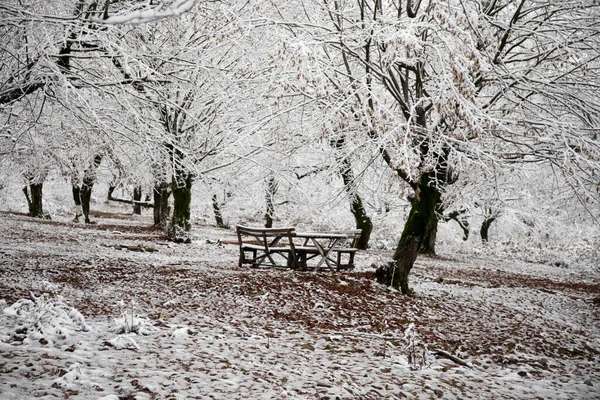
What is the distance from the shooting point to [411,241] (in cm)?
899

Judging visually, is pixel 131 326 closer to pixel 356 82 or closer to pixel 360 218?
→ pixel 356 82

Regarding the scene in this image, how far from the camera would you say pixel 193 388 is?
3.66 metres

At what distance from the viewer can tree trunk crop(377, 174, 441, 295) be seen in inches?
350

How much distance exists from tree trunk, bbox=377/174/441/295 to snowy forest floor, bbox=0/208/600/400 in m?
0.38

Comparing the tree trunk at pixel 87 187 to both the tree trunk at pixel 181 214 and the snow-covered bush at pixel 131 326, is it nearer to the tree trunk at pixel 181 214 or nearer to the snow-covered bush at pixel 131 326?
the tree trunk at pixel 181 214

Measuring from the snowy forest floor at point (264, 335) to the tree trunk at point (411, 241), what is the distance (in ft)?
1.23

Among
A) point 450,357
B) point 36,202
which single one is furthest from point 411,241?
point 36,202

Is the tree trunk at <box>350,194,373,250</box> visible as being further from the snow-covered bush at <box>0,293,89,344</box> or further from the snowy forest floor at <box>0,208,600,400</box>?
the snow-covered bush at <box>0,293,89,344</box>

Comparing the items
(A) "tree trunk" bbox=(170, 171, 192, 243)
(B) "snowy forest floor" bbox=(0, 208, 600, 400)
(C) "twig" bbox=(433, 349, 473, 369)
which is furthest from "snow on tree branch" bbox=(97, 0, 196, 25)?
(A) "tree trunk" bbox=(170, 171, 192, 243)

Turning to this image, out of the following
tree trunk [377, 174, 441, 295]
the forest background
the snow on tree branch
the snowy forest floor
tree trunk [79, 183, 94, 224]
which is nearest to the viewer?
the snow on tree branch

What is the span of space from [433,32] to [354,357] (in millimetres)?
5008

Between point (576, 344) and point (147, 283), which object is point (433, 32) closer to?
point (576, 344)

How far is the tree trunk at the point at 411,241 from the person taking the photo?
29.2 ft

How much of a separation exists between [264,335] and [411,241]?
4447 millimetres
